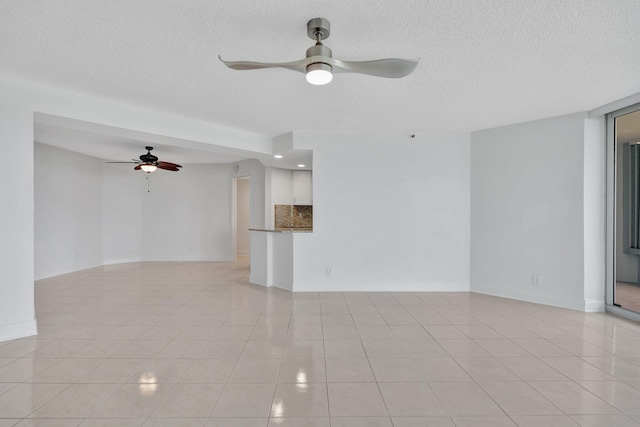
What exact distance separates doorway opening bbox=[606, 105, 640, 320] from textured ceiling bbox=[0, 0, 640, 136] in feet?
2.07

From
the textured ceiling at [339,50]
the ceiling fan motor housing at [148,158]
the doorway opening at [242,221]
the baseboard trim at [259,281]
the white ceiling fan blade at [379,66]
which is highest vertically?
the textured ceiling at [339,50]

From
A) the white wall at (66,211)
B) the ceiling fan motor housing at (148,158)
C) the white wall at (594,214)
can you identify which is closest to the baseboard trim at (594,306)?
the white wall at (594,214)

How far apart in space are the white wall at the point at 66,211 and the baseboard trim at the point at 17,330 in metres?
3.44

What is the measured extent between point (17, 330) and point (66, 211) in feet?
13.9

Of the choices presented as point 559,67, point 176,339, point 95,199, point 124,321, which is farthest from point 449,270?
point 95,199

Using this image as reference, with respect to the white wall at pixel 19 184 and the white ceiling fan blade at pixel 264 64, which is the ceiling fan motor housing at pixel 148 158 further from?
the white ceiling fan blade at pixel 264 64

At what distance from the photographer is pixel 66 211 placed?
6.19m

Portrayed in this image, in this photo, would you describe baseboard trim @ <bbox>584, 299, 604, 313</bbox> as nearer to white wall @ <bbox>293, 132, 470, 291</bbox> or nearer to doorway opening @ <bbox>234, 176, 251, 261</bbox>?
white wall @ <bbox>293, 132, 470, 291</bbox>

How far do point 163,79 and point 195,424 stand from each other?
284 cm

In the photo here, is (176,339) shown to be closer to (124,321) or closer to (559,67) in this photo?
(124,321)

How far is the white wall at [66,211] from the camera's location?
562 cm

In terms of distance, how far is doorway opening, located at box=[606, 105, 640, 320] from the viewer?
3.65 metres

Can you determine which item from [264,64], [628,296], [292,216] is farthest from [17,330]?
[628,296]

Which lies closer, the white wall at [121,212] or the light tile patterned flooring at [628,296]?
the light tile patterned flooring at [628,296]
